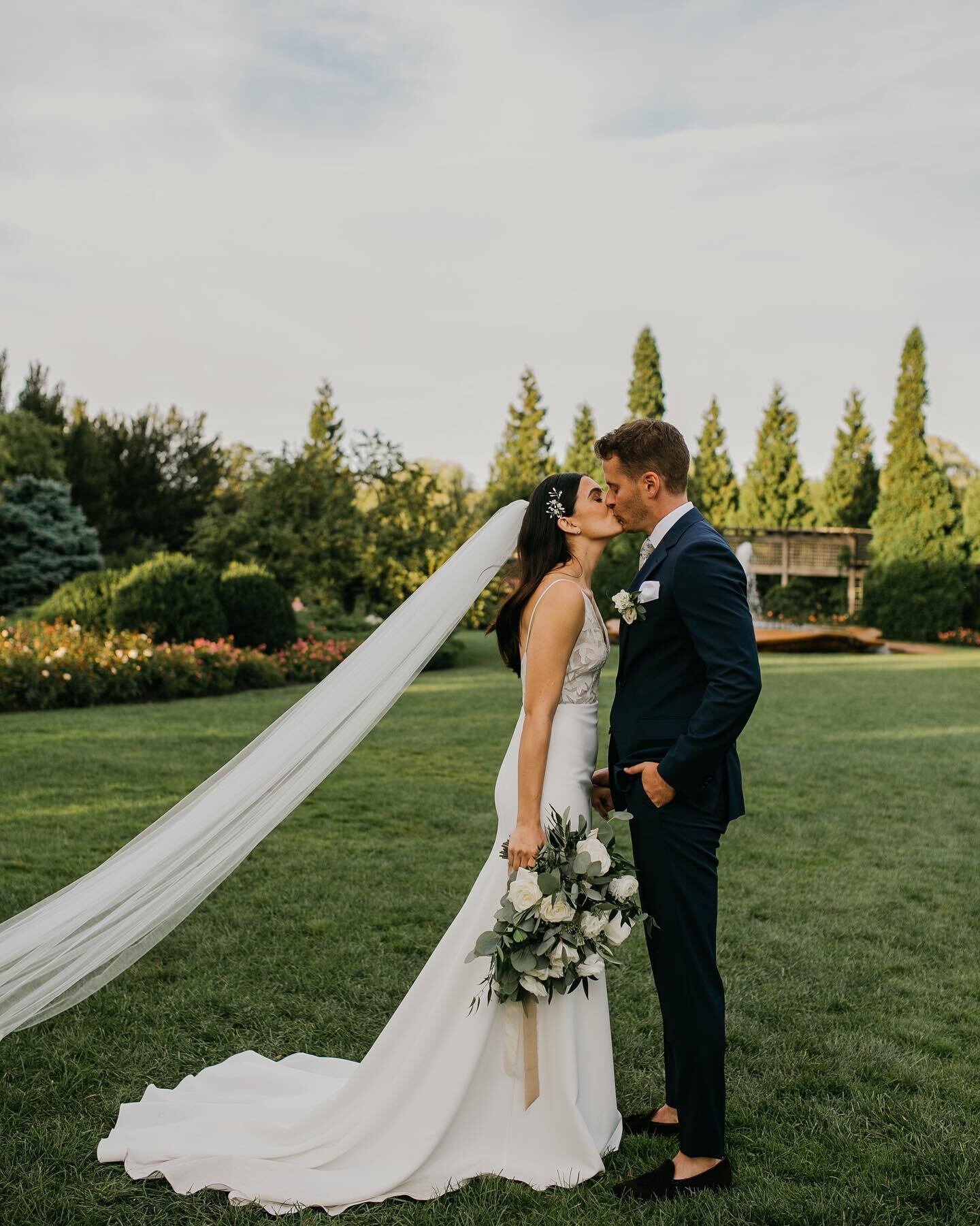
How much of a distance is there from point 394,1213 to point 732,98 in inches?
395

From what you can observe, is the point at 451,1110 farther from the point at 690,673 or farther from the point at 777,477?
the point at 777,477

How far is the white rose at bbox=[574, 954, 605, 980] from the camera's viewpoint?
2664 millimetres

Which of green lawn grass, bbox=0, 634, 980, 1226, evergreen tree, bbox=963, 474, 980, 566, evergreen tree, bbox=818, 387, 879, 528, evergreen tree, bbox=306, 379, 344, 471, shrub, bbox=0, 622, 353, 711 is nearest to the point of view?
green lawn grass, bbox=0, 634, 980, 1226

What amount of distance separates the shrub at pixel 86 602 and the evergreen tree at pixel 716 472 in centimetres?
2650

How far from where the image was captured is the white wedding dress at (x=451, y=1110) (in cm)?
282

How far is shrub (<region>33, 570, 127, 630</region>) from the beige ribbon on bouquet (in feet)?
46.2

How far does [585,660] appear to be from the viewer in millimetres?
2961

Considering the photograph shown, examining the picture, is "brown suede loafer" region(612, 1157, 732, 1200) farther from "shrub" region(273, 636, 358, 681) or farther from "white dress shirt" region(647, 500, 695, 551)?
"shrub" region(273, 636, 358, 681)

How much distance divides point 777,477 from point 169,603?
A: 28.1 metres

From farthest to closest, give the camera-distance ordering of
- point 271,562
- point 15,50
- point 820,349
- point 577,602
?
point 820,349 → point 271,562 → point 15,50 → point 577,602

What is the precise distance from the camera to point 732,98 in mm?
9484

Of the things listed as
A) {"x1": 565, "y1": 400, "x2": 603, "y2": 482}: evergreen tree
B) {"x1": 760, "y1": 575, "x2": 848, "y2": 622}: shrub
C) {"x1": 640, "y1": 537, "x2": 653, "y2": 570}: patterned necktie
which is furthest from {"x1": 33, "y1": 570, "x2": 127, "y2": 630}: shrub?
{"x1": 565, "y1": 400, "x2": 603, "y2": 482}: evergreen tree

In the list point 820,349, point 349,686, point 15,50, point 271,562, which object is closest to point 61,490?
point 271,562

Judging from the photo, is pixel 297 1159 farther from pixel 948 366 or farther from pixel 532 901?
pixel 948 366
